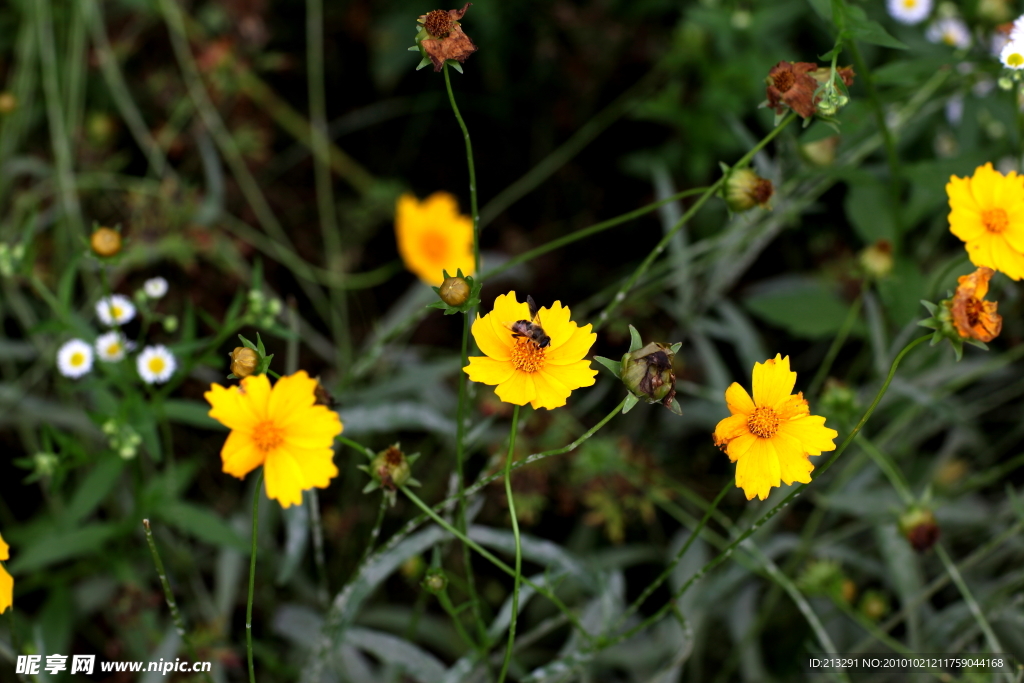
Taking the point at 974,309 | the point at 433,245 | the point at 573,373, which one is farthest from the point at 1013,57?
the point at 433,245

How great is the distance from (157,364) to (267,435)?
481mm

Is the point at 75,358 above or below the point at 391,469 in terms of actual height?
above

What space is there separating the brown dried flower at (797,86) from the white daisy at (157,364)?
99 centimetres

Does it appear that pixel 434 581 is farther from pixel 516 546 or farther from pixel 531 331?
pixel 531 331

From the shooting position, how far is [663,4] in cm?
204

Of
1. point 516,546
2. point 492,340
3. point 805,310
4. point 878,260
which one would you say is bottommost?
point 516,546

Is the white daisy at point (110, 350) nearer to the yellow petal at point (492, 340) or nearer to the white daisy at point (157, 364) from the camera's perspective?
the white daisy at point (157, 364)

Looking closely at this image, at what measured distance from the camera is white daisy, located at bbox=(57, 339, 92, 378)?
4.27 ft

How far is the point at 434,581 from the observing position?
996 mm

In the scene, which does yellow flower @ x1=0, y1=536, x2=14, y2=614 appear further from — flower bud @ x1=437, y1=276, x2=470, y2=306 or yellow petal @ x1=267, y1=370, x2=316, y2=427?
flower bud @ x1=437, y1=276, x2=470, y2=306

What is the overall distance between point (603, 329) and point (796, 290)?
0.46m

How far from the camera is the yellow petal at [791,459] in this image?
35.6 inches

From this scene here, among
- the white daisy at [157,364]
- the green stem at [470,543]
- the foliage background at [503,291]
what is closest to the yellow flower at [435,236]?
the foliage background at [503,291]

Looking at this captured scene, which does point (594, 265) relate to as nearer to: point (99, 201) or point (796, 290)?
point (796, 290)
